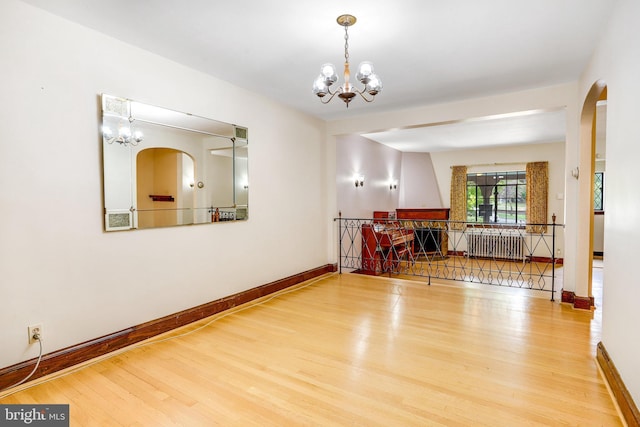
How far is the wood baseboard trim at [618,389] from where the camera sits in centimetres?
172

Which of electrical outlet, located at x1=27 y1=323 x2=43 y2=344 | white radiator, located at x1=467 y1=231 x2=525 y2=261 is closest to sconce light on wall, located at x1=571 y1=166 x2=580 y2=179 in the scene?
white radiator, located at x1=467 y1=231 x2=525 y2=261

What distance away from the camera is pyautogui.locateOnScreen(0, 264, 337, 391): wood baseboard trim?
224cm

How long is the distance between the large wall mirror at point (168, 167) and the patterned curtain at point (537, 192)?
7045 millimetres

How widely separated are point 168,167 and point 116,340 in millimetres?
1575

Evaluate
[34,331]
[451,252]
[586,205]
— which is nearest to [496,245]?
→ [451,252]

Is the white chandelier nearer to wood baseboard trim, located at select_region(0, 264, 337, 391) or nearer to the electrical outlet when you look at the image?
the electrical outlet

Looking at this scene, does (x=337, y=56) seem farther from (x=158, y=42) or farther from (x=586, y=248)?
(x=586, y=248)

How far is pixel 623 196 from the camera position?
2.03 meters

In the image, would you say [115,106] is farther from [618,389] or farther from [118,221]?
[618,389]

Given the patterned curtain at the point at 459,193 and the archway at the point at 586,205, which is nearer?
the archway at the point at 586,205

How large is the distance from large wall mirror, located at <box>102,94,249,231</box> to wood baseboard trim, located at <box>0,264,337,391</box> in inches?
35.2

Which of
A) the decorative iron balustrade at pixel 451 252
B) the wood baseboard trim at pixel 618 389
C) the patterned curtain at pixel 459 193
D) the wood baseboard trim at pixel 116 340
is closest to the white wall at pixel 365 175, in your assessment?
the decorative iron balustrade at pixel 451 252

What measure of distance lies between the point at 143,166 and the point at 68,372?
1.68 metres

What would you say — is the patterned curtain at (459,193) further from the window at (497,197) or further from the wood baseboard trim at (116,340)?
the wood baseboard trim at (116,340)
